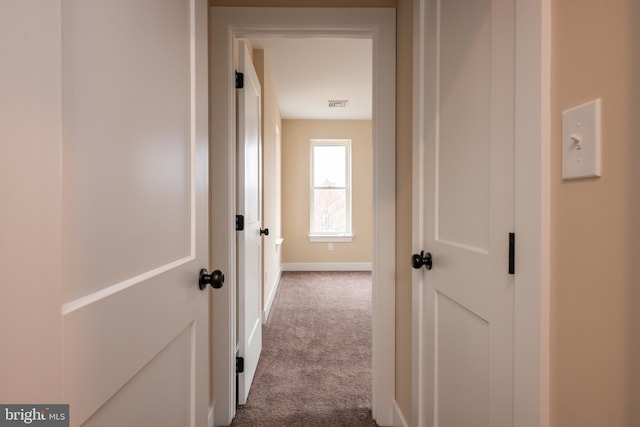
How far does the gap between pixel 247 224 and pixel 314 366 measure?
1165 millimetres

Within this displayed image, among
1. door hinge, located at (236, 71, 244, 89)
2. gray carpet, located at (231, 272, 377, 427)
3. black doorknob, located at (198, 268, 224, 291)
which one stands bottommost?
gray carpet, located at (231, 272, 377, 427)

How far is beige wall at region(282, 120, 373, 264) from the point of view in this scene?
19.8 ft

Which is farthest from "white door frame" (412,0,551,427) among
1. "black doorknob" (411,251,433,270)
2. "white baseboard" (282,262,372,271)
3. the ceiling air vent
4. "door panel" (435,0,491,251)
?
"white baseboard" (282,262,372,271)

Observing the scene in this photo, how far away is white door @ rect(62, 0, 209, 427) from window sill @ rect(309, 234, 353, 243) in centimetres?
501

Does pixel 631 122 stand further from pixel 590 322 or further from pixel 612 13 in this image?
pixel 590 322

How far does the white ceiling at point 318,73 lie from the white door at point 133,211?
5.54 ft

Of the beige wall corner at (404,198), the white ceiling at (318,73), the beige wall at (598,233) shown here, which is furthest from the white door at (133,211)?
the white ceiling at (318,73)

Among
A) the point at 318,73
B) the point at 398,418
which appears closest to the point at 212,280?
the point at 398,418

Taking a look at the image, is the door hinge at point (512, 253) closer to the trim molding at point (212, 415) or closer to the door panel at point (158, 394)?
the door panel at point (158, 394)

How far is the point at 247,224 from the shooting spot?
84.0 inches

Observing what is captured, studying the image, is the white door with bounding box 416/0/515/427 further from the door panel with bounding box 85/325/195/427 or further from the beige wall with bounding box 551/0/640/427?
the door panel with bounding box 85/325/195/427

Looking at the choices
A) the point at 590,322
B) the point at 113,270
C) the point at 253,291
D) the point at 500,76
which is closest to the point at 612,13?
the point at 500,76

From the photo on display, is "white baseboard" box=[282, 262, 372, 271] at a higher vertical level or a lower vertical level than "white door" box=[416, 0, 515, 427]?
lower

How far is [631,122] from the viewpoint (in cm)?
50
